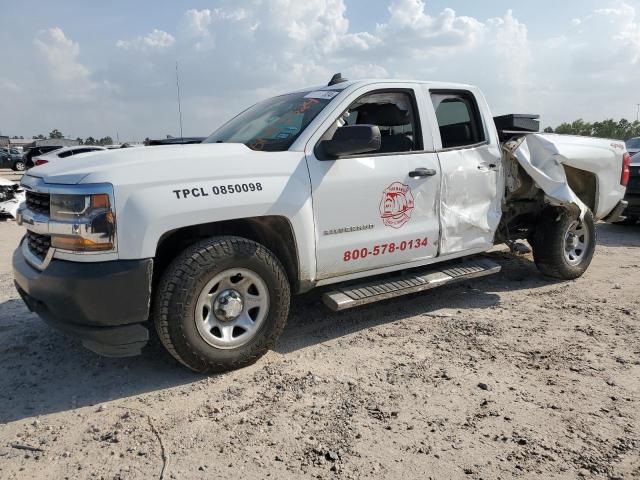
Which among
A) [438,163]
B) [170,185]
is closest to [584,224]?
[438,163]

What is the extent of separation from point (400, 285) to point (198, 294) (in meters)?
1.73

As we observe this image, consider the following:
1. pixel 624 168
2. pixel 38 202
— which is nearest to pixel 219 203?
pixel 38 202

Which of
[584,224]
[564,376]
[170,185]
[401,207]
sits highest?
[170,185]

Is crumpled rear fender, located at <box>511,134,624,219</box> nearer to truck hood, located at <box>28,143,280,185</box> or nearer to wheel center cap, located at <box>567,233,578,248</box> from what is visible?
wheel center cap, located at <box>567,233,578,248</box>

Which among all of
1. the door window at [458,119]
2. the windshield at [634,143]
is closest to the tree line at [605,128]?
the windshield at [634,143]

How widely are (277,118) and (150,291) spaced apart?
177 centimetres

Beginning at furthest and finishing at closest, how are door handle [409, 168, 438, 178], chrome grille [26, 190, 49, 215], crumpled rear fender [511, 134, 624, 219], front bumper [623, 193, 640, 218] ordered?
front bumper [623, 193, 640, 218], crumpled rear fender [511, 134, 624, 219], door handle [409, 168, 438, 178], chrome grille [26, 190, 49, 215]

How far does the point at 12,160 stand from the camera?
34.9 m

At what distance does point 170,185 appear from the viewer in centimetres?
304

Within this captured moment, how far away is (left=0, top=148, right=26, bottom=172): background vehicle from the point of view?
113 feet

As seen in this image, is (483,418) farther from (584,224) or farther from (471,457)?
(584,224)

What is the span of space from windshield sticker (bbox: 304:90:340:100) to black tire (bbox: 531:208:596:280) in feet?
9.47

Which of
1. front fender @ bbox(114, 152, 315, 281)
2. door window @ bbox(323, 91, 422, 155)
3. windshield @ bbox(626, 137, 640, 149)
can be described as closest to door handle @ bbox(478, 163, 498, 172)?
door window @ bbox(323, 91, 422, 155)

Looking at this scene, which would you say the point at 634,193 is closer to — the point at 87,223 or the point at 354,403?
the point at 354,403
